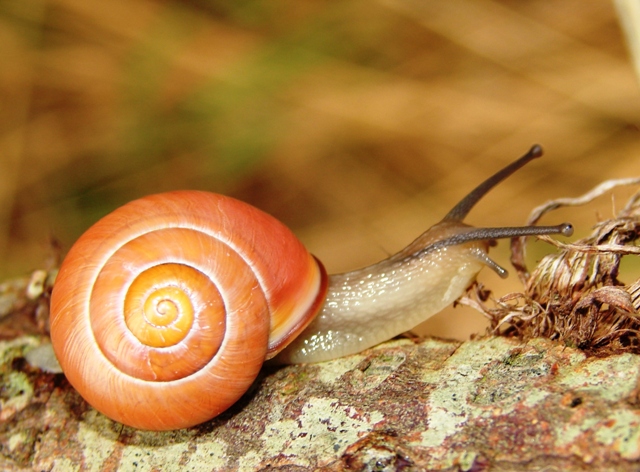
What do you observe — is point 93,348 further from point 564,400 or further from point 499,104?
point 499,104

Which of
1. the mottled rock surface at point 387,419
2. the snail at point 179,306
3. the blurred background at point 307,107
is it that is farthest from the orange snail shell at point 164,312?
the blurred background at point 307,107

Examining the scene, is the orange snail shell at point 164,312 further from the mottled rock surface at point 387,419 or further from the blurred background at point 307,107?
the blurred background at point 307,107

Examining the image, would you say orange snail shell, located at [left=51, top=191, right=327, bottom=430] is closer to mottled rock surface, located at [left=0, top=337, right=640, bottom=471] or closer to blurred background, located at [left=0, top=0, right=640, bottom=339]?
mottled rock surface, located at [left=0, top=337, right=640, bottom=471]

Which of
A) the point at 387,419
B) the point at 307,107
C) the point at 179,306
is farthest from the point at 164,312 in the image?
the point at 307,107

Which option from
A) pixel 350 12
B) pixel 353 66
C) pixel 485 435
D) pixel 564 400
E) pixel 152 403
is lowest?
pixel 152 403

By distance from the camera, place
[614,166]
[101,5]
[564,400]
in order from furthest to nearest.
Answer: [101,5] < [614,166] < [564,400]

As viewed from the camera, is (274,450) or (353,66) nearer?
(274,450)

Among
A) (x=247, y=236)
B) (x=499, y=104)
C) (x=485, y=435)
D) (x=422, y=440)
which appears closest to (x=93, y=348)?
(x=247, y=236)
